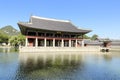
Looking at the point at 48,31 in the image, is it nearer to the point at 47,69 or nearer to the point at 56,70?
the point at 47,69

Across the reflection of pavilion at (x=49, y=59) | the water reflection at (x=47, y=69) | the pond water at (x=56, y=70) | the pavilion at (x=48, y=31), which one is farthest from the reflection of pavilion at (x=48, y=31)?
the water reflection at (x=47, y=69)

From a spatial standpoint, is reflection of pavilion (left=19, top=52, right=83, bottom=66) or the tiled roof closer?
reflection of pavilion (left=19, top=52, right=83, bottom=66)

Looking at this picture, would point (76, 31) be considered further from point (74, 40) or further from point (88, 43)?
point (88, 43)

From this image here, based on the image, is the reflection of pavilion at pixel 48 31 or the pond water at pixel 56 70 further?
the reflection of pavilion at pixel 48 31

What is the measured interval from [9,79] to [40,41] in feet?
139

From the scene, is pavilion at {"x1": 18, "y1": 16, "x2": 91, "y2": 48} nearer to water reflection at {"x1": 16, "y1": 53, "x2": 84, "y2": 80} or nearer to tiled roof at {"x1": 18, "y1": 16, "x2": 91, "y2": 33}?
tiled roof at {"x1": 18, "y1": 16, "x2": 91, "y2": 33}

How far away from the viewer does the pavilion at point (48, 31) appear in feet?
161

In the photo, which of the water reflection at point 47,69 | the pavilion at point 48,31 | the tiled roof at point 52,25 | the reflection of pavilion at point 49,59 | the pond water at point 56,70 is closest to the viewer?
the pond water at point 56,70

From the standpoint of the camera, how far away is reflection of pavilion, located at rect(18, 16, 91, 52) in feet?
161

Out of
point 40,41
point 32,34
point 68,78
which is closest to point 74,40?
point 40,41

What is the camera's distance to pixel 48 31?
52094 mm

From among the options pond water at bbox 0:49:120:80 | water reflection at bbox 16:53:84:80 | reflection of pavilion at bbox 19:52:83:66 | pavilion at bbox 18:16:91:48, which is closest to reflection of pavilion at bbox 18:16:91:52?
pavilion at bbox 18:16:91:48

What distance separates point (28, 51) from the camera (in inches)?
1754

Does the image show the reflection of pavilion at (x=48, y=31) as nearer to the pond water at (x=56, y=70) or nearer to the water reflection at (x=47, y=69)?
the pond water at (x=56, y=70)
